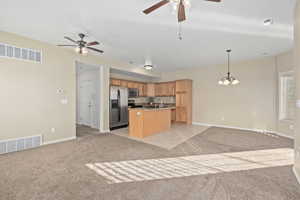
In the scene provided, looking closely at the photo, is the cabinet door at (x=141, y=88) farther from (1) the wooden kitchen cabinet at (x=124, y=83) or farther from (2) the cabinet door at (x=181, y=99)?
(2) the cabinet door at (x=181, y=99)

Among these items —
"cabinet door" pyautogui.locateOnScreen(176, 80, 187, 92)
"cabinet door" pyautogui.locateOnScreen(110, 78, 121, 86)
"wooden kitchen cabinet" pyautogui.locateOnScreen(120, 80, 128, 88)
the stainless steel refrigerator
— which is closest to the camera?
the stainless steel refrigerator

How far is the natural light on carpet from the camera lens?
2.35 meters

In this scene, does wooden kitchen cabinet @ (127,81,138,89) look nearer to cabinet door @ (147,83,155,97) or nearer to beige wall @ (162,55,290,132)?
cabinet door @ (147,83,155,97)

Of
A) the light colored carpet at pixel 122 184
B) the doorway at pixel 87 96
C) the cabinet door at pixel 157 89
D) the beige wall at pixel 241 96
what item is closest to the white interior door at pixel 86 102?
the doorway at pixel 87 96

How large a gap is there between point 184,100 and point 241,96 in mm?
2489

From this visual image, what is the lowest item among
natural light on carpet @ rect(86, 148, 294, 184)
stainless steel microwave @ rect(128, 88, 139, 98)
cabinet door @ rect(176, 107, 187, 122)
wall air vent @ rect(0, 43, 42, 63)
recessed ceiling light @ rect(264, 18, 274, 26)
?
natural light on carpet @ rect(86, 148, 294, 184)

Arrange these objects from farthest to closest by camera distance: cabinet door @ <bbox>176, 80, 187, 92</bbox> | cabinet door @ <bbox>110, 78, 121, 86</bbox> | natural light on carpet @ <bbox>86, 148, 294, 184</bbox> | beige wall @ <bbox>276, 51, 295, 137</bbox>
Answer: cabinet door @ <bbox>176, 80, 187, 92</bbox>
cabinet door @ <bbox>110, 78, 121, 86</bbox>
beige wall @ <bbox>276, 51, 295, 137</bbox>
natural light on carpet @ <bbox>86, 148, 294, 184</bbox>

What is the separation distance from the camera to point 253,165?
2699 mm

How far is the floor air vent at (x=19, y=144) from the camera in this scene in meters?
3.24

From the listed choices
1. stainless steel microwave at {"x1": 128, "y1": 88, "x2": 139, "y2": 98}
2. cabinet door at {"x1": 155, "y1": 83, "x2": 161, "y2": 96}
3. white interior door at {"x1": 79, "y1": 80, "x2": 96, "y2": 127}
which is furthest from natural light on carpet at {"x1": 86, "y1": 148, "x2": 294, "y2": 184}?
cabinet door at {"x1": 155, "y1": 83, "x2": 161, "y2": 96}

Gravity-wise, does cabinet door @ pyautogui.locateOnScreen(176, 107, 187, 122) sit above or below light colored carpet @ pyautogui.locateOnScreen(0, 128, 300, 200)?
above

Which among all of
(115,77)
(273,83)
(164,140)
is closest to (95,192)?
(164,140)

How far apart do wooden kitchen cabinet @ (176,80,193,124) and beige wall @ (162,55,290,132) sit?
0.29 meters

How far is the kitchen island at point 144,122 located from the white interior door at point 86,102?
2467 millimetres
